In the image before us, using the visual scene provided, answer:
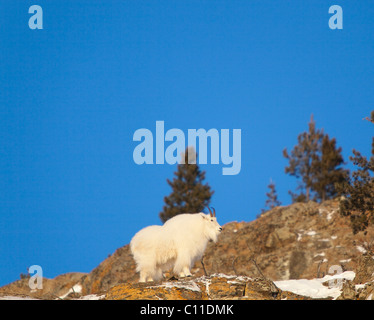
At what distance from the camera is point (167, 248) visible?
20188 mm

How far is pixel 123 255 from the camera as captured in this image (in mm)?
41344

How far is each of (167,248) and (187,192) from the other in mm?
33694

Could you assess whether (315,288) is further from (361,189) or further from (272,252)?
(272,252)

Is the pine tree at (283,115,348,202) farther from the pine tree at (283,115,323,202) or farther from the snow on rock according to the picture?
the snow on rock

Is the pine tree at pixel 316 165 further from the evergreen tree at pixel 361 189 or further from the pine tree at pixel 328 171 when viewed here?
the evergreen tree at pixel 361 189

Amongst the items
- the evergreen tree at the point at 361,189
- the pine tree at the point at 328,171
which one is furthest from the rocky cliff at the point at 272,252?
the pine tree at the point at 328,171

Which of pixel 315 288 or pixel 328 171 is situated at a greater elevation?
pixel 328 171

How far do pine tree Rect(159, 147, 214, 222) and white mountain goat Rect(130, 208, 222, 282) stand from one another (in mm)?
30412

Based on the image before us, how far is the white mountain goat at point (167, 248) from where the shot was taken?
2006 cm

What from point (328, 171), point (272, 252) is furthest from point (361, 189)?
point (328, 171)

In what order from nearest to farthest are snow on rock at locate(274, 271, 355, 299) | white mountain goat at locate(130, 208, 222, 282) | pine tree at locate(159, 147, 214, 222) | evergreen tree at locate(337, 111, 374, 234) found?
snow on rock at locate(274, 271, 355, 299)
white mountain goat at locate(130, 208, 222, 282)
evergreen tree at locate(337, 111, 374, 234)
pine tree at locate(159, 147, 214, 222)

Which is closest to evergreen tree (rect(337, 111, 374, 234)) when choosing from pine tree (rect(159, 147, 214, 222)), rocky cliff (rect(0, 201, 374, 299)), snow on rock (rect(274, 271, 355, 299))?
rocky cliff (rect(0, 201, 374, 299))

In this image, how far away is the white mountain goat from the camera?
20.1 meters
